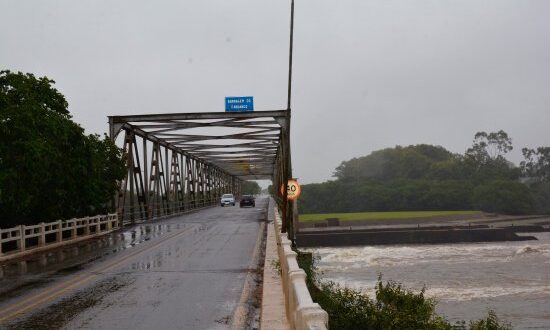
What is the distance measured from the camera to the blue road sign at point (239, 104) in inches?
1385

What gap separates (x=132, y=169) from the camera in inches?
1521

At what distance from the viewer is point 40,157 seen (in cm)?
2019

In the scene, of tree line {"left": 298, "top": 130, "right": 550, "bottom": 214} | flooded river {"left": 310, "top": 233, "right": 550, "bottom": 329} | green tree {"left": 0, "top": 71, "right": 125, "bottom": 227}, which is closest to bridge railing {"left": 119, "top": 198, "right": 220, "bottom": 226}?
green tree {"left": 0, "top": 71, "right": 125, "bottom": 227}

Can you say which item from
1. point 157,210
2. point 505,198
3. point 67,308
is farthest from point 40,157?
point 505,198

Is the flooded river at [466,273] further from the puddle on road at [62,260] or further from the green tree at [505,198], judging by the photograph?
the green tree at [505,198]

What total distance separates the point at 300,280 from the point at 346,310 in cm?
607

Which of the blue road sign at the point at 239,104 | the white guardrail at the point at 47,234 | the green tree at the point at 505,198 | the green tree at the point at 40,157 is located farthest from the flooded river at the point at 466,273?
the green tree at the point at 505,198

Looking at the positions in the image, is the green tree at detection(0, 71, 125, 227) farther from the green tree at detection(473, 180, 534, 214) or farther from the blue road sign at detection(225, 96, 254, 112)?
the green tree at detection(473, 180, 534, 214)

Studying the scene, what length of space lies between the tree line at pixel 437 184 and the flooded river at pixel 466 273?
46258 millimetres

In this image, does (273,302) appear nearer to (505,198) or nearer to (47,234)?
(47,234)

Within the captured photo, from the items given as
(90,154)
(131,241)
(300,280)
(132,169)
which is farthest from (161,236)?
(300,280)

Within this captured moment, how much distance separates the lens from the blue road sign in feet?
115

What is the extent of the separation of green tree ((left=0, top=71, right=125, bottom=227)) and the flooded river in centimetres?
1281

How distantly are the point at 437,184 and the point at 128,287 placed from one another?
12332 centimetres
